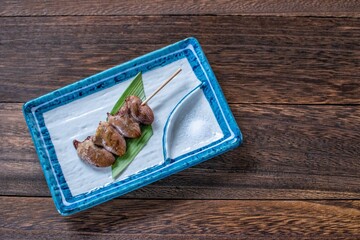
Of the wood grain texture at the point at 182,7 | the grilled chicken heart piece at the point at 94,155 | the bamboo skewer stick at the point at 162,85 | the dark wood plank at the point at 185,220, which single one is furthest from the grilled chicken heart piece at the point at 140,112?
the wood grain texture at the point at 182,7

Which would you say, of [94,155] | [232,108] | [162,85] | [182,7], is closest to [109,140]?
[94,155]

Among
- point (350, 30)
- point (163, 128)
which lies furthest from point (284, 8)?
point (163, 128)

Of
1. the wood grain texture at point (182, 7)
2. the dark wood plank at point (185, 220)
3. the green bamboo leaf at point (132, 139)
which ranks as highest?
the wood grain texture at point (182, 7)

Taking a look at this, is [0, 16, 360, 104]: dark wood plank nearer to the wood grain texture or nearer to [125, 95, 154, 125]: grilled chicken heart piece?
the wood grain texture

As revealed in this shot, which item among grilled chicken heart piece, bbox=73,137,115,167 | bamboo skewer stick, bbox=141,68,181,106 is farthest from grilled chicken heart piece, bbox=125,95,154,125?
grilled chicken heart piece, bbox=73,137,115,167

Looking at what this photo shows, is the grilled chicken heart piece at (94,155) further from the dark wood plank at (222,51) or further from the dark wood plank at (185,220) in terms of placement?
the dark wood plank at (222,51)

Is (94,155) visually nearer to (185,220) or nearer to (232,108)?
(185,220)
